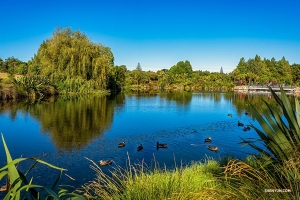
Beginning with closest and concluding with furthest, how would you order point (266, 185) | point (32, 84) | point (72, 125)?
point (266, 185) → point (72, 125) → point (32, 84)

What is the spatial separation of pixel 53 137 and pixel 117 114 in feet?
29.2

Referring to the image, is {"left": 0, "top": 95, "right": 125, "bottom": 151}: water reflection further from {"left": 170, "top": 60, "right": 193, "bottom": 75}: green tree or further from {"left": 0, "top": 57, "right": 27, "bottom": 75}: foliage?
{"left": 170, "top": 60, "right": 193, "bottom": 75}: green tree

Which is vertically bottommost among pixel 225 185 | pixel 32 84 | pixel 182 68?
pixel 225 185

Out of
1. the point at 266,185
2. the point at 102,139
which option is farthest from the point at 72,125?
the point at 266,185

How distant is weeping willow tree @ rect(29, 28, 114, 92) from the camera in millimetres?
37219

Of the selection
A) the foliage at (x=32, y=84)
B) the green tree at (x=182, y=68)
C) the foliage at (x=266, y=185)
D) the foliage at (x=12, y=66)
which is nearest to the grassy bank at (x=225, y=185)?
the foliage at (x=266, y=185)

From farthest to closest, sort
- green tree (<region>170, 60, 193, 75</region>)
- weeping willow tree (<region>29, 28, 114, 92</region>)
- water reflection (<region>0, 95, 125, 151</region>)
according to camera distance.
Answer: green tree (<region>170, 60, 193, 75</region>), weeping willow tree (<region>29, 28, 114, 92</region>), water reflection (<region>0, 95, 125, 151</region>)

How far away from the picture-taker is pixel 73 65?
37531 mm

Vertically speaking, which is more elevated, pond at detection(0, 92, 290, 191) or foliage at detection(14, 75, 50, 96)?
foliage at detection(14, 75, 50, 96)

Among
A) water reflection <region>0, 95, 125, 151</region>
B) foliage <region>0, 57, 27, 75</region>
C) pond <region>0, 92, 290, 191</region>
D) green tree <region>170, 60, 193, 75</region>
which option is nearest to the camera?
pond <region>0, 92, 290, 191</region>

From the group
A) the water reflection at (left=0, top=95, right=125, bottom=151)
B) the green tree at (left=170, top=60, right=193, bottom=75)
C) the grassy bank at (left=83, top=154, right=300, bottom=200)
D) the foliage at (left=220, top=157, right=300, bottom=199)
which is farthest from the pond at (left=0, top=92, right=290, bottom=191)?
the green tree at (left=170, top=60, right=193, bottom=75)

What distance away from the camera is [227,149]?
11.3 m

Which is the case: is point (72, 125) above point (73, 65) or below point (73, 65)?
below

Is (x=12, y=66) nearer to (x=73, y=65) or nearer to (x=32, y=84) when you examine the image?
(x=73, y=65)
